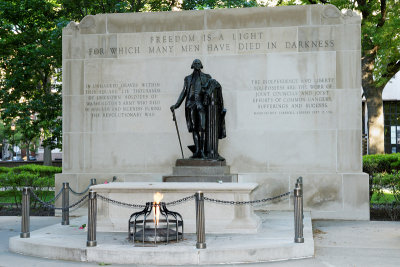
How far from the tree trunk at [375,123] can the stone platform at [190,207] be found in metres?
16.7

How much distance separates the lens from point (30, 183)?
17000 millimetres

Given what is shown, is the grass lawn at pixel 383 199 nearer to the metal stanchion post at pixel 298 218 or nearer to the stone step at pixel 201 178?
the stone step at pixel 201 178

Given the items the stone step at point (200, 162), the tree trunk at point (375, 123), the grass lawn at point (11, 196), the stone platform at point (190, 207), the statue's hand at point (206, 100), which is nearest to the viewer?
the stone platform at point (190, 207)

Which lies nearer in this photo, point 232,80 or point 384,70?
point 232,80

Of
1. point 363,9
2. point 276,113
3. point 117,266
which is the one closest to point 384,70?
point 363,9

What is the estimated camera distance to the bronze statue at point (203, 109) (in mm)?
13312

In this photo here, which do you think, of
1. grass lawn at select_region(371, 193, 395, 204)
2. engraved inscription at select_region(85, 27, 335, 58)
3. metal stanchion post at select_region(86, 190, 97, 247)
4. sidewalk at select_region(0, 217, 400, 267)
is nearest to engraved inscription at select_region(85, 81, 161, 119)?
engraved inscription at select_region(85, 27, 335, 58)

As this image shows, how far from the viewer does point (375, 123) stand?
87.5ft

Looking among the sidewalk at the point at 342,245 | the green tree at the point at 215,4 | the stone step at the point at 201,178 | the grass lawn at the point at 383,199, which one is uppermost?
the green tree at the point at 215,4

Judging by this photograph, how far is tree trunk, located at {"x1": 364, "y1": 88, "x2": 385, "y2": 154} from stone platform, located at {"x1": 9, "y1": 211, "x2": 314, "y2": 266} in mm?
17320

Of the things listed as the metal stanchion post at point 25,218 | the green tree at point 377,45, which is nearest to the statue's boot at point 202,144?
the metal stanchion post at point 25,218

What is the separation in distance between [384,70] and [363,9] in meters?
4.91

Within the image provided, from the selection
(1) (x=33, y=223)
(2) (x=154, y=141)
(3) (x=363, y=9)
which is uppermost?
(3) (x=363, y=9)

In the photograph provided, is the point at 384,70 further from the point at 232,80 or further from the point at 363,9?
the point at 232,80
